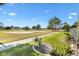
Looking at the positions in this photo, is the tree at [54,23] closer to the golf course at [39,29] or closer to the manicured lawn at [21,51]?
the golf course at [39,29]

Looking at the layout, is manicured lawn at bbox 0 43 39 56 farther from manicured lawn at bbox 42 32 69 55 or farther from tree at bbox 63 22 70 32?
tree at bbox 63 22 70 32

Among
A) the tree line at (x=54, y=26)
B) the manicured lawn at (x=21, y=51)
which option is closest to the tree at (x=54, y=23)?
the tree line at (x=54, y=26)

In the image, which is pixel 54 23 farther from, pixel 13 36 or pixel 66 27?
pixel 13 36

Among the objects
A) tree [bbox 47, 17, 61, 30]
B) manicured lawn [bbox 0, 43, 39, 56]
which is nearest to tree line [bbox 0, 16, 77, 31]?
tree [bbox 47, 17, 61, 30]

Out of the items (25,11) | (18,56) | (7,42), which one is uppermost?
(25,11)

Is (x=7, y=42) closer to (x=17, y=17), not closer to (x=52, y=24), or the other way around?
(x=17, y=17)

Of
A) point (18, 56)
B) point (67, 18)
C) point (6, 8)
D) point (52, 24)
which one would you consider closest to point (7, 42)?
point (18, 56)
